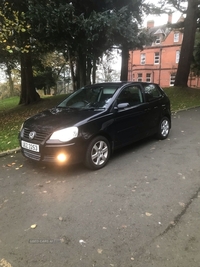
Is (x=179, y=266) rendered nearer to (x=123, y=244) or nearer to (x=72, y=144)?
(x=123, y=244)

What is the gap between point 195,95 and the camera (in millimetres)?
15672

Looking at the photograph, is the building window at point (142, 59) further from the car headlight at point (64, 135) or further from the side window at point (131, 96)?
the car headlight at point (64, 135)

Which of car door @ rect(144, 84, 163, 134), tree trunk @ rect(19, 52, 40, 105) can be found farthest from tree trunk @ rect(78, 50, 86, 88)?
car door @ rect(144, 84, 163, 134)

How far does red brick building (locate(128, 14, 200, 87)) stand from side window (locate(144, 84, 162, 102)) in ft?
127

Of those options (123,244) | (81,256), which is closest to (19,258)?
(81,256)

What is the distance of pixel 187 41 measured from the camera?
1653cm

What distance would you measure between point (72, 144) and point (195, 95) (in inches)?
528

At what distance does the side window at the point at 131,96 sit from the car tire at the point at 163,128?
3.82 ft

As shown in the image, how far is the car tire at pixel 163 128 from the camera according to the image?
677 centimetres

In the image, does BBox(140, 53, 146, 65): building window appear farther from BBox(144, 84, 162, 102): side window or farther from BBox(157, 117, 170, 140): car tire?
BBox(157, 117, 170, 140): car tire

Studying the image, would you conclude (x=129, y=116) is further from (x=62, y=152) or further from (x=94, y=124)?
(x=62, y=152)

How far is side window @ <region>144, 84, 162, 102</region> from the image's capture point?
6.34m

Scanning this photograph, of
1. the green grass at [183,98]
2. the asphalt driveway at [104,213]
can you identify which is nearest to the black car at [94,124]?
the asphalt driveway at [104,213]

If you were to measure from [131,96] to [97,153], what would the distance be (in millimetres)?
1829
